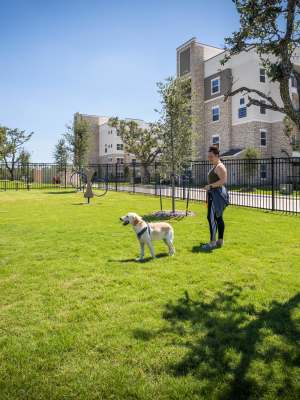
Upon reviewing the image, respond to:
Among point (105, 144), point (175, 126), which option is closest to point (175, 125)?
point (175, 126)

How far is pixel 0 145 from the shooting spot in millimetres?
41562

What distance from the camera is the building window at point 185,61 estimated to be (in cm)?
3846

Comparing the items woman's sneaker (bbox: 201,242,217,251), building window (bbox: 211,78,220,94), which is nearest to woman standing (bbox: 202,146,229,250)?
woman's sneaker (bbox: 201,242,217,251)

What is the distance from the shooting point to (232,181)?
3148 centimetres

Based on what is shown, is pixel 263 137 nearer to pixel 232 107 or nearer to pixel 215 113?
pixel 232 107

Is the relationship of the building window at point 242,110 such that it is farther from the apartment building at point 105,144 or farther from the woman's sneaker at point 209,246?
the woman's sneaker at point 209,246

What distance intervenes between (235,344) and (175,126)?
10.2 m

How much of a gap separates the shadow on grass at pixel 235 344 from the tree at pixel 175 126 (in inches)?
337

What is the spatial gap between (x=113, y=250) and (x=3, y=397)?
14.2ft

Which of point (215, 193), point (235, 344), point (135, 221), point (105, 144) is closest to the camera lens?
point (235, 344)

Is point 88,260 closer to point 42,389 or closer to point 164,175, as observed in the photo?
point 42,389

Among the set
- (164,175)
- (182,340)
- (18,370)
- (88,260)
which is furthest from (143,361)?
(164,175)

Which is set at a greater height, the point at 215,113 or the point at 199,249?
the point at 215,113

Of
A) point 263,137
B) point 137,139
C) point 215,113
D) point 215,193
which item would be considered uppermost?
point 215,113
